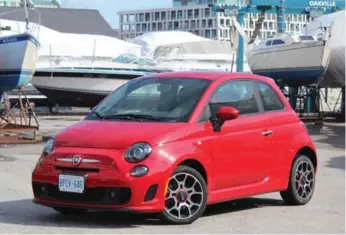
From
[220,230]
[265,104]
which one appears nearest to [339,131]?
[265,104]

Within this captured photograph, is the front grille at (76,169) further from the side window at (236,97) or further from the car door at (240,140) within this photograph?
the side window at (236,97)

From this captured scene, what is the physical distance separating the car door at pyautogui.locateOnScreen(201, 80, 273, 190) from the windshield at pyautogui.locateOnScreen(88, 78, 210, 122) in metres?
0.27

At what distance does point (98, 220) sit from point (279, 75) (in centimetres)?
2350

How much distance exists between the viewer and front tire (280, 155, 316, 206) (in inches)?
402

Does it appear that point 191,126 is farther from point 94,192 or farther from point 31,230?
point 31,230

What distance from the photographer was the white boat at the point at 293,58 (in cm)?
2906

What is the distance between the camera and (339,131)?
27609 millimetres

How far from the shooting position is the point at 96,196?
27.2 ft

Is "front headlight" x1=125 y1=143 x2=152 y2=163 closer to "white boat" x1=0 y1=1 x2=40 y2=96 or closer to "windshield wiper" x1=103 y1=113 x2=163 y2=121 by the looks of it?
"windshield wiper" x1=103 y1=113 x2=163 y2=121

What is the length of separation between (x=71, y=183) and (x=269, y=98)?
2929 mm

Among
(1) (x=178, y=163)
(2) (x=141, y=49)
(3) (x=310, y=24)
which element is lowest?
(2) (x=141, y=49)

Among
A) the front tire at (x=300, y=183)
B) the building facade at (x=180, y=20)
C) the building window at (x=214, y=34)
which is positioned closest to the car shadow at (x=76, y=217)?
the front tire at (x=300, y=183)

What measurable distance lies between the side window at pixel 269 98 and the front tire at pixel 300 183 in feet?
2.31

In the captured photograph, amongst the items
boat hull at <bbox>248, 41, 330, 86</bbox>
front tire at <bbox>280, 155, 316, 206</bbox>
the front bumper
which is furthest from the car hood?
boat hull at <bbox>248, 41, 330, 86</bbox>
